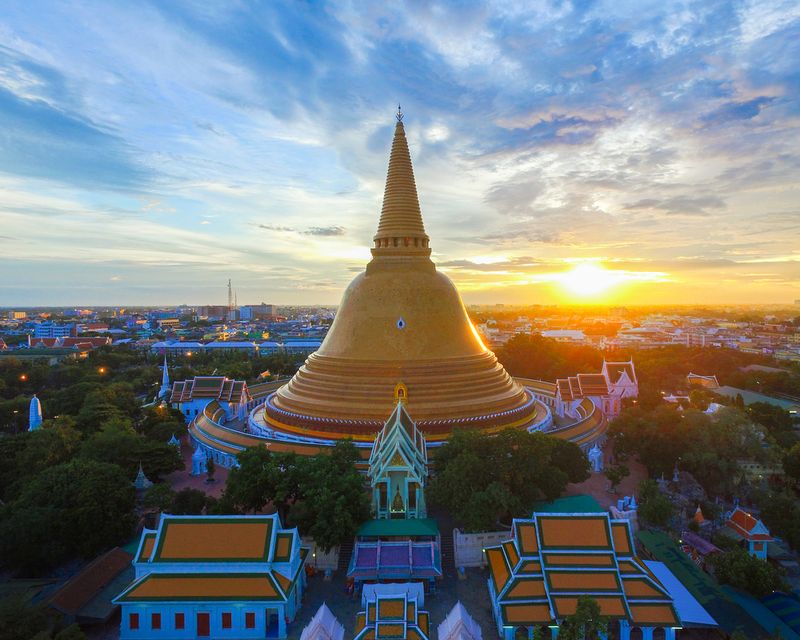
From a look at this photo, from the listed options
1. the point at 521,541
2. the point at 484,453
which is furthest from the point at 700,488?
the point at 521,541

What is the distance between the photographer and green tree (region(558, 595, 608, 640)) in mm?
14100

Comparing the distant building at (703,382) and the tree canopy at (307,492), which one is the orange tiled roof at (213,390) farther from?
the distant building at (703,382)

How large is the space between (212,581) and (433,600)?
24.2ft

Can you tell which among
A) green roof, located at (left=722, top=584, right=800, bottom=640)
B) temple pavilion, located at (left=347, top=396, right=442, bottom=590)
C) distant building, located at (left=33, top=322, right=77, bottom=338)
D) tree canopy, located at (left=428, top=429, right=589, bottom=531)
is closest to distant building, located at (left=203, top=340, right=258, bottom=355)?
distant building, located at (left=33, top=322, right=77, bottom=338)

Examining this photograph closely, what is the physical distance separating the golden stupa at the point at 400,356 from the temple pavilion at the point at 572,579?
12154mm

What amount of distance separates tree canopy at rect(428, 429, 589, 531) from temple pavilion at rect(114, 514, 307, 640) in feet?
21.9

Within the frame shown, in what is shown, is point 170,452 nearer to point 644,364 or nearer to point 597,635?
point 597,635

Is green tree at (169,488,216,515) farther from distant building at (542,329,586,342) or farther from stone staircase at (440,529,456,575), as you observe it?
distant building at (542,329,586,342)

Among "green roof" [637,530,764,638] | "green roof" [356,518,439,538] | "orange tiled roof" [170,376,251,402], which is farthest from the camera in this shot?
"orange tiled roof" [170,376,251,402]

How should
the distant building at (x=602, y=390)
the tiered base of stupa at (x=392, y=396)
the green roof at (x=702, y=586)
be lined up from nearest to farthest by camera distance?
1. the green roof at (x=702, y=586)
2. the tiered base of stupa at (x=392, y=396)
3. the distant building at (x=602, y=390)

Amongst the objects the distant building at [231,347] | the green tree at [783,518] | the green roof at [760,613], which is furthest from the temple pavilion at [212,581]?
the distant building at [231,347]

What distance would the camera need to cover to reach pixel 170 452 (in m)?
28.7

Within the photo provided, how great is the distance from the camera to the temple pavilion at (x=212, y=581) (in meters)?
16.7

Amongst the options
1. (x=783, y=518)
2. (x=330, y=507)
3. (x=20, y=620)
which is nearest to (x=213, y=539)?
(x=330, y=507)
